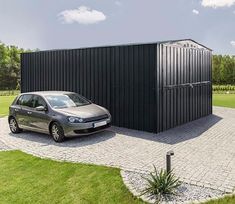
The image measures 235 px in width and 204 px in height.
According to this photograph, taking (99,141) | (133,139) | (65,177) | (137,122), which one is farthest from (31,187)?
(137,122)

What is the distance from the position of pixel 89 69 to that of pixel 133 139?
14.2 feet

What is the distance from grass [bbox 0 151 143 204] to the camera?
5391 millimetres

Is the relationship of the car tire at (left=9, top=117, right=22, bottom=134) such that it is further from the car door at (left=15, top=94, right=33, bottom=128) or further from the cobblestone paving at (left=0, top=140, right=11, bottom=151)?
the cobblestone paving at (left=0, top=140, right=11, bottom=151)

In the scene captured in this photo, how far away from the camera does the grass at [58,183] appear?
539cm

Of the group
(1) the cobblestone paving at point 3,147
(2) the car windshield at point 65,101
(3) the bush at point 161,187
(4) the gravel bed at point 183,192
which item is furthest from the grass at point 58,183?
(2) the car windshield at point 65,101

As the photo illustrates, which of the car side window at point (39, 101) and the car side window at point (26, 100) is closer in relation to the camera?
the car side window at point (39, 101)

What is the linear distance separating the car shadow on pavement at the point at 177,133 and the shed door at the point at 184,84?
0.37 m

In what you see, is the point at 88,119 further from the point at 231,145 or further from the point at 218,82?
the point at 218,82

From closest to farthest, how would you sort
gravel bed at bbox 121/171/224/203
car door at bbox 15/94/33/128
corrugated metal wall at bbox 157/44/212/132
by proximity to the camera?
gravel bed at bbox 121/171/224/203
car door at bbox 15/94/33/128
corrugated metal wall at bbox 157/44/212/132

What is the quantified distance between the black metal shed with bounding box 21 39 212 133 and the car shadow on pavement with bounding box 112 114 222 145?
30 cm

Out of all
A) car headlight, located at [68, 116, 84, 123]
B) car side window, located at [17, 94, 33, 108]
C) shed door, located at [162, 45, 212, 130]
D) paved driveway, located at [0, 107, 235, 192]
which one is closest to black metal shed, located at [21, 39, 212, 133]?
shed door, located at [162, 45, 212, 130]

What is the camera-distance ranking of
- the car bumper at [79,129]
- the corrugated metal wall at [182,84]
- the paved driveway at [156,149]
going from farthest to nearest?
the corrugated metal wall at [182,84] < the car bumper at [79,129] < the paved driveway at [156,149]

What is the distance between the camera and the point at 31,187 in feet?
19.4

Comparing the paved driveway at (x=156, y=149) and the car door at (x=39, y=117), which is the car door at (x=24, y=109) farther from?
the paved driveway at (x=156, y=149)
